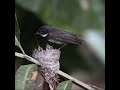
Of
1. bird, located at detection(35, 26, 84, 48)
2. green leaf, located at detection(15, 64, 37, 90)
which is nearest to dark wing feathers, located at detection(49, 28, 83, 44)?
bird, located at detection(35, 26, 84, 48)

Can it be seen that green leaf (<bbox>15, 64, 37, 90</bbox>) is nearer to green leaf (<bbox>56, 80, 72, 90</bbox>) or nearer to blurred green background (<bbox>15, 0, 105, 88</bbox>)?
green leaf (<bbox>56, 80, 72, 90</bbox>)

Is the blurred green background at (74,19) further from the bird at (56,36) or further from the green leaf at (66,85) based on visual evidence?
the green leaf at (66,85)

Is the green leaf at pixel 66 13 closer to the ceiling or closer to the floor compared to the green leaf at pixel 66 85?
closer to the ceiling

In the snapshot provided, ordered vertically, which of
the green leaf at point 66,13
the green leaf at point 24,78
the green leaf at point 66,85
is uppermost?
the green leaf at point 66,13

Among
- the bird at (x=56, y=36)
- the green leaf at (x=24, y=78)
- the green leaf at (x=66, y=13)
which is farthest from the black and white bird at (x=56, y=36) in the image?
the green leaf at (x=66, y=13)

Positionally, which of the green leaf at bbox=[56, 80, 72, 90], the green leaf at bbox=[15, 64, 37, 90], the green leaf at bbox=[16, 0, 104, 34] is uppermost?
the green leaf at bbox=[16, 0, 104, 34]

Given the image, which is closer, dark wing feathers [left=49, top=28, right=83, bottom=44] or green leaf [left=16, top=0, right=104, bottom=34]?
dark wing feathers [left=49, top=28, right=83, bottom=44]

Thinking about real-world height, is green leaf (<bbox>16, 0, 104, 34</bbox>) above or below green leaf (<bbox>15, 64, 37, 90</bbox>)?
above

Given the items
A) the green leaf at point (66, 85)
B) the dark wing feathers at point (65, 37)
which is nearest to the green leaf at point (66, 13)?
the dark wing feathers at point (65, 37)

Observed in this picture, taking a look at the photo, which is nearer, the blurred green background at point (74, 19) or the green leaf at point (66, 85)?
the green leaf at point (66, 85)
